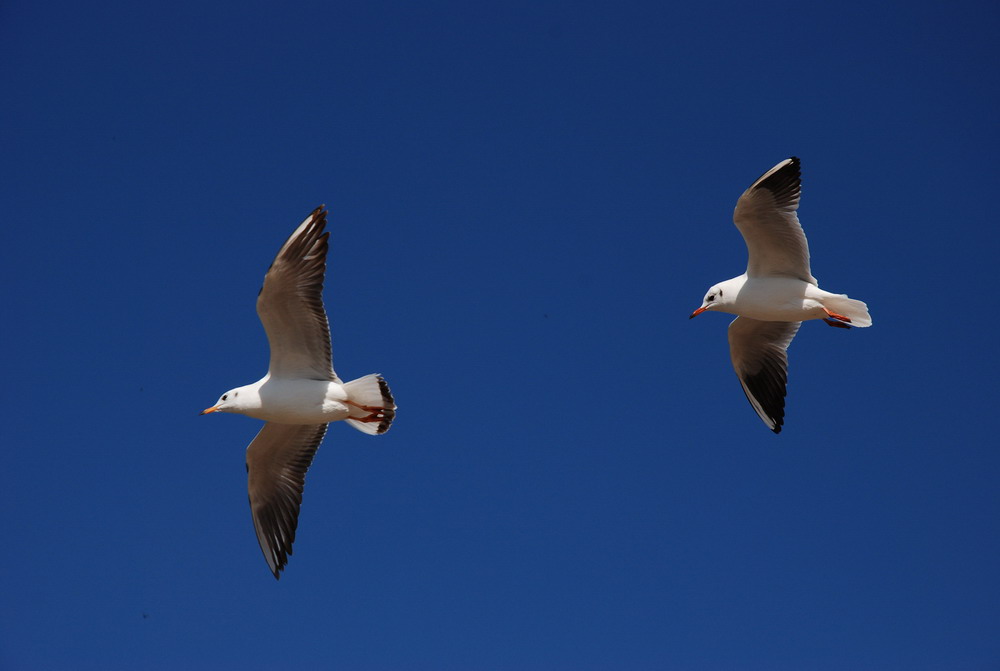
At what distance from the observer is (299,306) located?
315 inches

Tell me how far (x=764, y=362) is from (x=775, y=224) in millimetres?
1544

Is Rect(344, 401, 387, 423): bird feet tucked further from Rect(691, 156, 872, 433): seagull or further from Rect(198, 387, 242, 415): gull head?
Rect(691, 156, 872, 433): seagull

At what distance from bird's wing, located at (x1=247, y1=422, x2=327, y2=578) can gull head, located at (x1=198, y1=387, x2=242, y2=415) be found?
0.49 meters

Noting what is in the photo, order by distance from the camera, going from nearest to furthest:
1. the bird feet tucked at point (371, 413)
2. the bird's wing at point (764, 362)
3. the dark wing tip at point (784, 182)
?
1. the bird feet tucked at point (371, 413)
2. the dark wing tip at point (784, 182)
3. the bird's wing at point (764, 362)

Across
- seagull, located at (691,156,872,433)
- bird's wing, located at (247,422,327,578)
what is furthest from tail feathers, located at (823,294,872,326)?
bird's wing, located at (247,422,327,578)

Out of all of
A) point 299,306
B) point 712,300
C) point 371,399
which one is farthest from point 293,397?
point 712,300

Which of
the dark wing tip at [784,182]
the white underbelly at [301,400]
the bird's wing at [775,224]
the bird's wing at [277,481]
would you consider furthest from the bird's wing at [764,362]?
the bird's wing at [277,481]

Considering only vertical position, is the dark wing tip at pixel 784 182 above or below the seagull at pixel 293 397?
above

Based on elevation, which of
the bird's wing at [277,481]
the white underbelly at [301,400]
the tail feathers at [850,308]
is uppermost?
the tail feathers at [850,308]

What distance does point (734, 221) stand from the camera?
8.76 meters

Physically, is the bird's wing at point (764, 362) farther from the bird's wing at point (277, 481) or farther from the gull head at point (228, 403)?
the gull head at point (228, 403)

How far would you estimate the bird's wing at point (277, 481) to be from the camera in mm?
8789

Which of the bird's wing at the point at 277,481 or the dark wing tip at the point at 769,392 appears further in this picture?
the dark wing tip at the point at 769,392

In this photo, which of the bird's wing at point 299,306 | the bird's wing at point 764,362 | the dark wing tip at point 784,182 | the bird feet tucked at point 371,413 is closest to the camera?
the bird's wing at point 299,306
